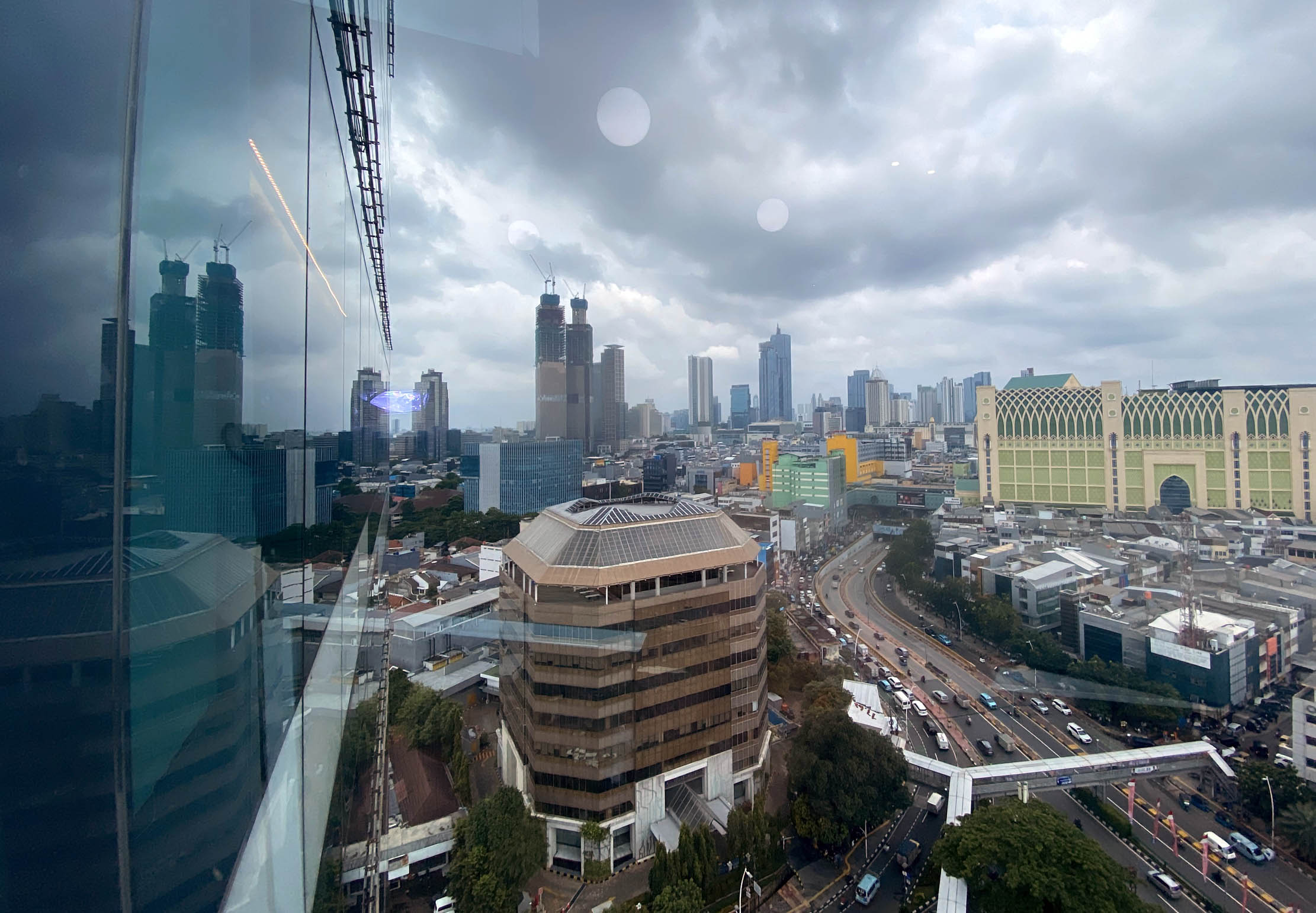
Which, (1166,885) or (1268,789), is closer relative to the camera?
(1166,885)

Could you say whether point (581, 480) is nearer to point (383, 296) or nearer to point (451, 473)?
point (451, 473)

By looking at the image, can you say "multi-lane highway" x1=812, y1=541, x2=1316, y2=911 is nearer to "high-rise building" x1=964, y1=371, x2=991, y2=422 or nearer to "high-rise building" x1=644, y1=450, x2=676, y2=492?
"high-rise building" x1=644, y1=450, x2=676, y2=492

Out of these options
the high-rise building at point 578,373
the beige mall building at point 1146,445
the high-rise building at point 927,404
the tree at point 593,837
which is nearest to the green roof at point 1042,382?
the beige mall building at point 1146,445

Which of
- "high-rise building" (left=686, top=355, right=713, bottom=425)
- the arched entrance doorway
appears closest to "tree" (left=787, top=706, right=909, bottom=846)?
the arched entrance doorway

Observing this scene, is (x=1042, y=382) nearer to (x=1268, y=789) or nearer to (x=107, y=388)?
(x=1268, y=789)

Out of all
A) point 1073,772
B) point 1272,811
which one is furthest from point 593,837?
point 1272,811

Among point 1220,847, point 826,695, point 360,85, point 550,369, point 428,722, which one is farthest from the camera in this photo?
point 550,369

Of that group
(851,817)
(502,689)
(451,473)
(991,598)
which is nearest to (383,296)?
(502,689)
